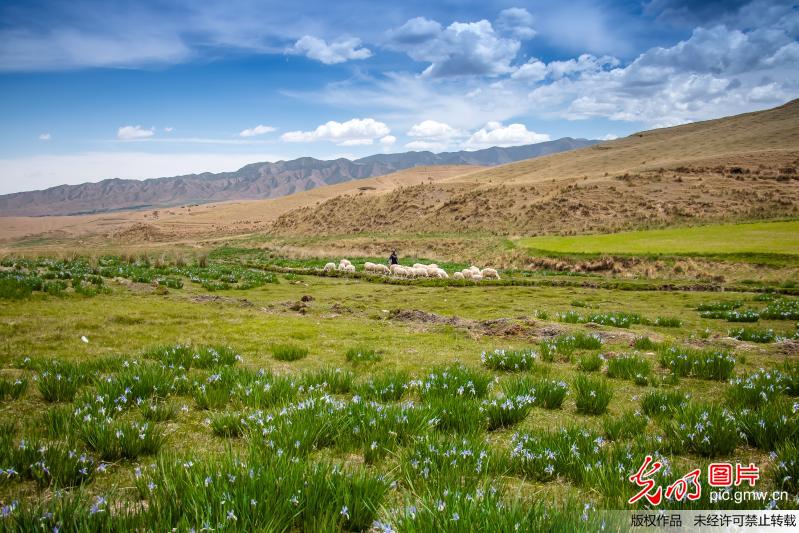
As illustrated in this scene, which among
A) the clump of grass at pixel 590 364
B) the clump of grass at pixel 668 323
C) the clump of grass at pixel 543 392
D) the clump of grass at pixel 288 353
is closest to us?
the clump of grass at pixel 543 392

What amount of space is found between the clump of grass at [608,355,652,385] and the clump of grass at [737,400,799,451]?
2.74m

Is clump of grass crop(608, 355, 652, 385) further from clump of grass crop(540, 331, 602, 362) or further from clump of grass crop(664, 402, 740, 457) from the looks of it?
clump of grass crop(664, 402, 740, 457)

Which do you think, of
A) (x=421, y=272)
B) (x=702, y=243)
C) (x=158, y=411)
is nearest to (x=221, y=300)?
(x=158, y=411)

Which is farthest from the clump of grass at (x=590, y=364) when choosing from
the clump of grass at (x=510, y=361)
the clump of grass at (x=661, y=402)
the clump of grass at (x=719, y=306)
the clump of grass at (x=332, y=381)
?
the clump of grass at (x=719, y=306)

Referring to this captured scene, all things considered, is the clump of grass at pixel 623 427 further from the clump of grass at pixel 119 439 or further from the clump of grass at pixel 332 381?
the clump of grass at pixel 119 439

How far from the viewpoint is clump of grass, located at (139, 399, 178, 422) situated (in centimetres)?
533

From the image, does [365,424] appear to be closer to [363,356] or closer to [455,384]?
[455,384]

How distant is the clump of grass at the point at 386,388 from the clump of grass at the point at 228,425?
1686 mm

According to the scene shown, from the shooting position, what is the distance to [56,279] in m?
20.4

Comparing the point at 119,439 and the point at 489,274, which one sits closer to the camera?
the point at 119,439

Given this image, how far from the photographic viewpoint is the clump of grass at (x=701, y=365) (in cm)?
764

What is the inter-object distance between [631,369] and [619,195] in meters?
79.4

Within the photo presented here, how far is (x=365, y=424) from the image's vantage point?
466 centimetres

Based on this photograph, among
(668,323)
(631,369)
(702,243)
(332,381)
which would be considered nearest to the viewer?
(332,381)
